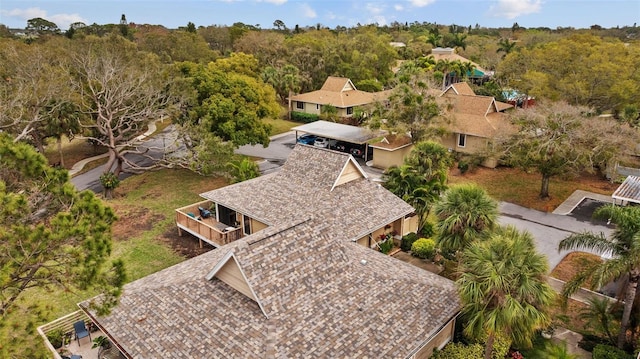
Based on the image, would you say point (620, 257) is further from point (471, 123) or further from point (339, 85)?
point (339, 85)

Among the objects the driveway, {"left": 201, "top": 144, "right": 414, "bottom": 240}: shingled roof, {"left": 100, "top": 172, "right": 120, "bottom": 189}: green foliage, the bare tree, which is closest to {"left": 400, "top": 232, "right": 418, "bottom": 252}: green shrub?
{"left": 201, "top": 144, "right": 414, "bottom": 240}: shingled roof

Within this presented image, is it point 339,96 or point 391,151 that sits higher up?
point 339,96

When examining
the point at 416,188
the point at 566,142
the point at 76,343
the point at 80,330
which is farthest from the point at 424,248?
the point at 76,343

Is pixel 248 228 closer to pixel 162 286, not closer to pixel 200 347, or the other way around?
pixel 162 286

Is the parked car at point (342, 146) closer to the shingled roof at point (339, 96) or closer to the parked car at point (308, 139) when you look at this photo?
the parked car at point (308, 139)

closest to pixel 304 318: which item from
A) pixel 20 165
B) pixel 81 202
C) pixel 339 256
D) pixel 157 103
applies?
pixel 339 256
